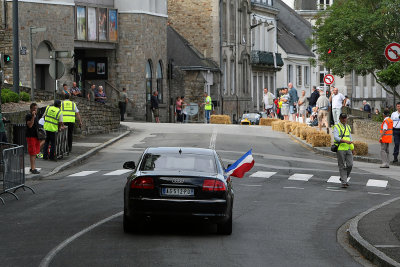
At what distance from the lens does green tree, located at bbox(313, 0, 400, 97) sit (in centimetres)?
5378

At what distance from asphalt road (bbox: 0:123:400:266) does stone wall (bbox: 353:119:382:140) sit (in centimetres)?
1051

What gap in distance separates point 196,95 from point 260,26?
67.8 ft

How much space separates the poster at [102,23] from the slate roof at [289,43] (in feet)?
138

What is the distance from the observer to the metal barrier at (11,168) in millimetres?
19531

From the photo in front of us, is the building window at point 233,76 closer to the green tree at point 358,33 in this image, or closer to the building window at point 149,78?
the building window at point 149,78

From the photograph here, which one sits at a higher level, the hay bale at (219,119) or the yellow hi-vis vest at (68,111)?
the yellow hi-vis vest at (68,111)

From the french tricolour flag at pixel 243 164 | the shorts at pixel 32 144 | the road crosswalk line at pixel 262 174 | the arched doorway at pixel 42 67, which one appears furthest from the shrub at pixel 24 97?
the french tricolour flag at pixel 243 164

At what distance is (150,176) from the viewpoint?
46.4ft

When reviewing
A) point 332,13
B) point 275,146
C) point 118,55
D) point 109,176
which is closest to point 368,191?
point 109,176

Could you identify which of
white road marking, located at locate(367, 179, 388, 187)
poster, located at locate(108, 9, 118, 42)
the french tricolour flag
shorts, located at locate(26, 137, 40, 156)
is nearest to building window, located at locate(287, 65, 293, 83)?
poster, located at locate(108, 9, 118, 42)

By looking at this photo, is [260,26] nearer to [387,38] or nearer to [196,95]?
[196,95]

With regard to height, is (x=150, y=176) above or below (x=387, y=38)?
below

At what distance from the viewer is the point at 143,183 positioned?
46.3ft

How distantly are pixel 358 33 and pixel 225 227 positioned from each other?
41.7 m
